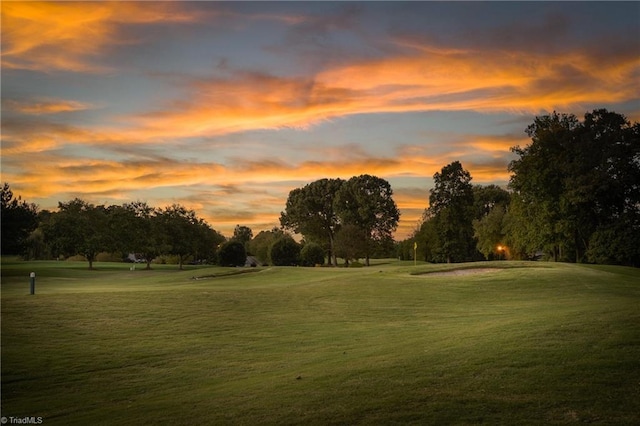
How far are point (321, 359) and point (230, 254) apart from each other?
6753 centimetres

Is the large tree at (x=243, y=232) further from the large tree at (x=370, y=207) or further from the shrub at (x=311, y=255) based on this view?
the shrub at (x=311, y=255)

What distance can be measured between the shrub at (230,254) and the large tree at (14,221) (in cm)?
2750

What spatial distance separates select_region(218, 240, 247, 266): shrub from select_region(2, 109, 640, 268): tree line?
0.55 feet

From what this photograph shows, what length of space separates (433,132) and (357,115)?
23.4ft

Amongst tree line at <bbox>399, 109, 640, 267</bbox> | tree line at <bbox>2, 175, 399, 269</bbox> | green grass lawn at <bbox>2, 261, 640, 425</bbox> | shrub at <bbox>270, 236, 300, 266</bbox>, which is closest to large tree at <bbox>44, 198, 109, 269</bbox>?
tree line at <bbox>2, 175, 399, 269</bbox>

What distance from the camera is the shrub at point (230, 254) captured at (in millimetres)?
79688

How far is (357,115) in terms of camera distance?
34344mm

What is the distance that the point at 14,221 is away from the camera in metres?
56.4

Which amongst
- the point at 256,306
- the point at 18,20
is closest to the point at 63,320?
the point at 256,306

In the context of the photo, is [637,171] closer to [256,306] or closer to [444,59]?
[444,59]

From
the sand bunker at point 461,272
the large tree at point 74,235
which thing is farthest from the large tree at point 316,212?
the sand bunker at point 461,272

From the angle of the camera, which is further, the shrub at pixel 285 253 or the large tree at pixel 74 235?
the shrub at pixel 285 253

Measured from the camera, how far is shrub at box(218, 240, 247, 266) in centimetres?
7969

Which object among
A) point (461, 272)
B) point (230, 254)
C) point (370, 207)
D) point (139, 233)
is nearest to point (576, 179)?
point (461, 272)
